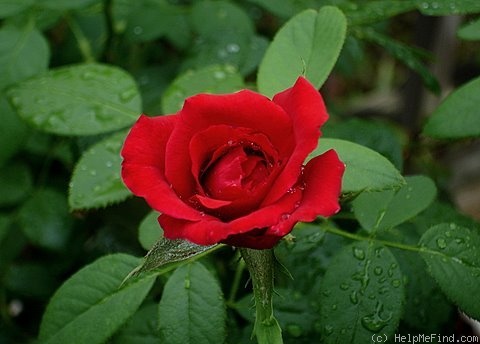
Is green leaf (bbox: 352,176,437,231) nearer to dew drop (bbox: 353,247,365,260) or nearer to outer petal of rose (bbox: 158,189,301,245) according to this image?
dew drop (bbox: 353,247,365,260)

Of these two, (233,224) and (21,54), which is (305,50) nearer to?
(233,224)

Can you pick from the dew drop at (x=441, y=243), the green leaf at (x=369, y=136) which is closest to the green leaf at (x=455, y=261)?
the dew drop at (x=441, y=243)

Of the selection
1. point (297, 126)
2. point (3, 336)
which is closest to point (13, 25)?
point (3, 336)

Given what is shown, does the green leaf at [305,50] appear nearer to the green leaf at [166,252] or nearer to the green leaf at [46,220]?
the green leaf at [166,252]

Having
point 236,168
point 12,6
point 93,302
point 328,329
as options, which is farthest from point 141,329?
point 12,6

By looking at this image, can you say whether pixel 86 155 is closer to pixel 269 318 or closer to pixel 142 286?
pixel 142 286
